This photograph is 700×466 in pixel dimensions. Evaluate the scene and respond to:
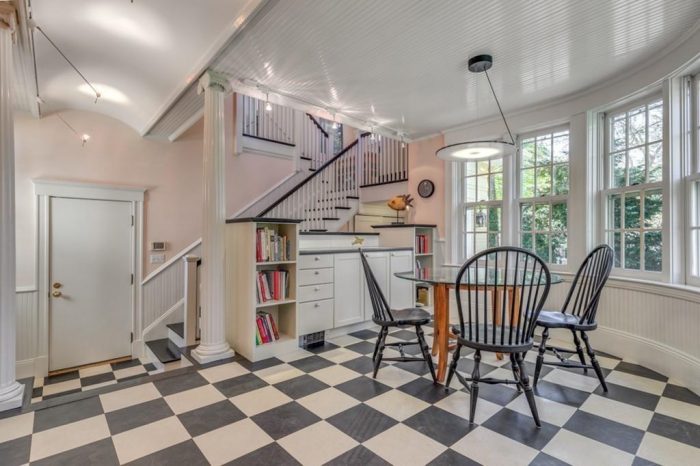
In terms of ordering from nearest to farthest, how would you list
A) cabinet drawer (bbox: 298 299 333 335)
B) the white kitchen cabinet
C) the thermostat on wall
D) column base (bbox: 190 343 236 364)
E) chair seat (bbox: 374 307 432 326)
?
1. chair seat (bbox: 374 307 432 326)
2. column base (bbox: 190 343 236 364)
3. cabinet drawer (bbox: 298 299 333 335)
4. the white kitchen cabinet
5. the thermostat on wall

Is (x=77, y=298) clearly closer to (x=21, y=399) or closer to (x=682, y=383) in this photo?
(x=21, y=399)

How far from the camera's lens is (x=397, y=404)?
2.20m

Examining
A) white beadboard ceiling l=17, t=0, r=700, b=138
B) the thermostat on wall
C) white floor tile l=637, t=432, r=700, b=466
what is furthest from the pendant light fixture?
the thermostat on wall

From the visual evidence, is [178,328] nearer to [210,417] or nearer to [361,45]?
[210,417]

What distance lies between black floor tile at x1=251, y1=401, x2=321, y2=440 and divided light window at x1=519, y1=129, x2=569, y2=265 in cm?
312

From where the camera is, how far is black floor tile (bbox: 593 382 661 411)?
218 centimetres

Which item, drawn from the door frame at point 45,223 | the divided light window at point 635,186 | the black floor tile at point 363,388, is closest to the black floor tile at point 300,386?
the black floor tile at point 363,388

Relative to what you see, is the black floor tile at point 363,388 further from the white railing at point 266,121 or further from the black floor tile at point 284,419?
the white railing at point 266,121

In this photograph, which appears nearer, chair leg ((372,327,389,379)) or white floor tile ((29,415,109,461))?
white floor tile ((29,415,109,461))

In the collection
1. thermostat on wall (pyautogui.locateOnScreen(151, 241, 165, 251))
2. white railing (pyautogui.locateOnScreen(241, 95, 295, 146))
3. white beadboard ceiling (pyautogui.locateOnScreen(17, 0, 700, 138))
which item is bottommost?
thermostat on wall (pyautogui.locateOnScreen(151, 241, 165, 251))

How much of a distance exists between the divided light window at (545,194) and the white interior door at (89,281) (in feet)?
16.1

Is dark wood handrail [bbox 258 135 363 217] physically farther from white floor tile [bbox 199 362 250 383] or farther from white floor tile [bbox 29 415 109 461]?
white floor tile [bbox 29 415 109 461]

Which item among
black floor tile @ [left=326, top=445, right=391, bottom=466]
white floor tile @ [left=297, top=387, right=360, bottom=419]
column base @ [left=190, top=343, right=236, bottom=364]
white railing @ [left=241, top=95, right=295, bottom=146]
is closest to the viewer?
black floor tile @ [left=326, top=445, right=391, bottom=466]

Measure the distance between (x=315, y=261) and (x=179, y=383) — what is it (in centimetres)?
153
